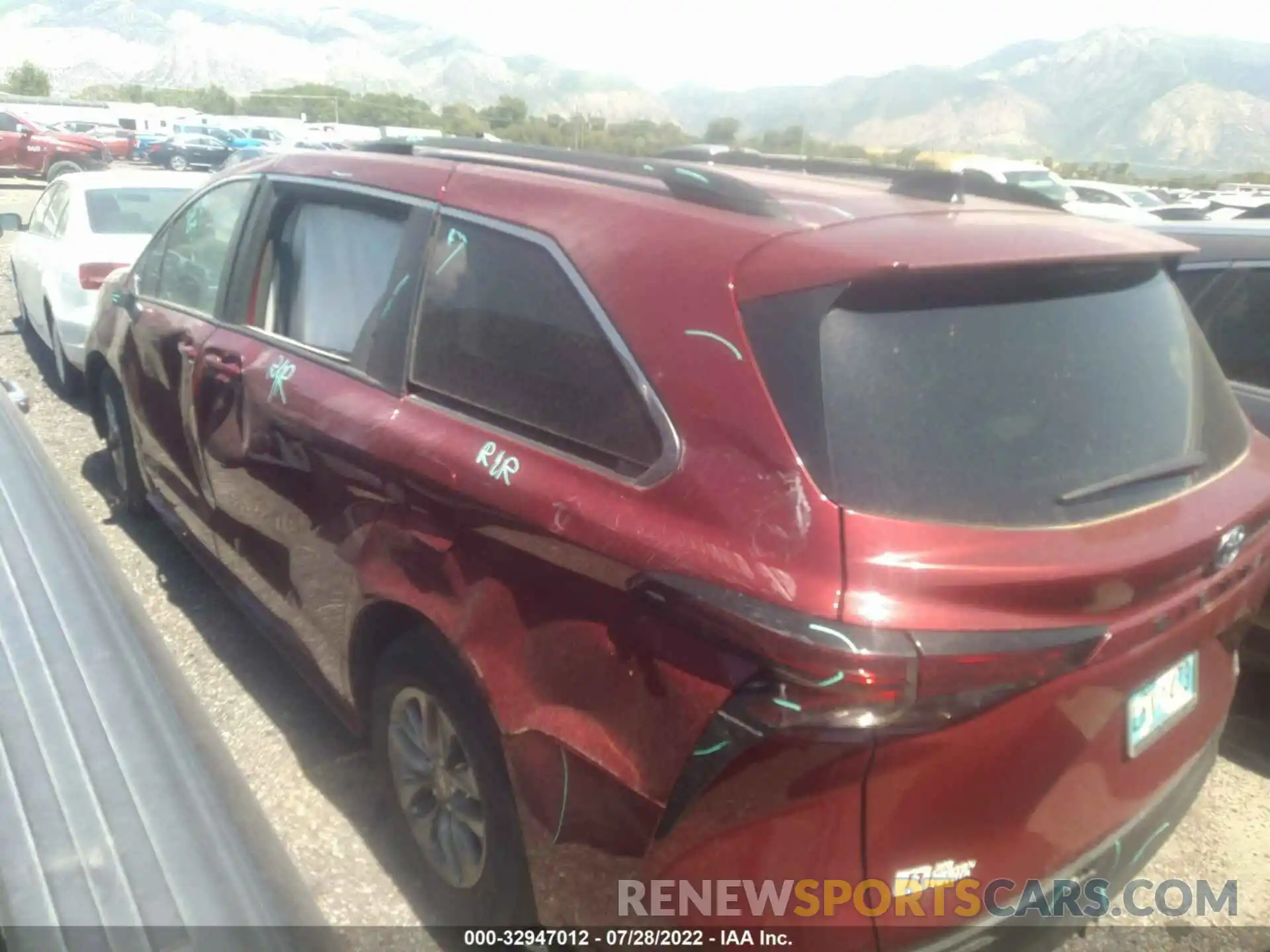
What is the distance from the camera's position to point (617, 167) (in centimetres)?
274

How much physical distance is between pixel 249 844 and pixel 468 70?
141 metres

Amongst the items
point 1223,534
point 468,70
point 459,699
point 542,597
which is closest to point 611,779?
point 542,597

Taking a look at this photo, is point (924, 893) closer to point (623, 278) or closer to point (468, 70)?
point (623, 278)

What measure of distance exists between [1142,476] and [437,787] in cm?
175

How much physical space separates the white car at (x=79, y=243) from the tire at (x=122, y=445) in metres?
1.48

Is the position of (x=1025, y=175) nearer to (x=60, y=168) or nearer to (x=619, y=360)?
(x=619, y=360)

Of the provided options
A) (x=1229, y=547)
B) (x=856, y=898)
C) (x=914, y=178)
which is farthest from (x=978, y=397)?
(x=914, y=178)

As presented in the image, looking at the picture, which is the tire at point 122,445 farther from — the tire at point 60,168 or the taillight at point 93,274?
the tire at point 60,168

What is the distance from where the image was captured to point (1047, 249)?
1.98 metres

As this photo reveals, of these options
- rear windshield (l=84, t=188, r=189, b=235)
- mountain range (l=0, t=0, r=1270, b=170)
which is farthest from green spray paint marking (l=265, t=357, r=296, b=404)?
mountain range (l=0, t=0, r=1270, b=170)

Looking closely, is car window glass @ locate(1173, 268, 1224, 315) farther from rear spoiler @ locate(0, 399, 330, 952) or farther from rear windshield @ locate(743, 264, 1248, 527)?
rear spoiler @ locate(0, 399, 330, 952)

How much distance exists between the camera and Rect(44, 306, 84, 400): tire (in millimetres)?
6594

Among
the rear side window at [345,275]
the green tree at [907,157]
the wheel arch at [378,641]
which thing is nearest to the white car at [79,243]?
the rear side window at [345,275]

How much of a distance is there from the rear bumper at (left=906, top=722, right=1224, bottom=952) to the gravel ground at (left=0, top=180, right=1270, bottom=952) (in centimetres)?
54
